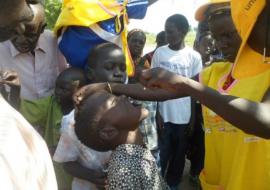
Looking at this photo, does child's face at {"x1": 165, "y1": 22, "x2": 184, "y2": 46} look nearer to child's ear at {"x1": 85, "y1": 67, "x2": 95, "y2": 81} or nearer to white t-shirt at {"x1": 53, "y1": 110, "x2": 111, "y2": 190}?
child's ear at {"x1": 85, "y1": 67, "x2": 95, "y2": 81}

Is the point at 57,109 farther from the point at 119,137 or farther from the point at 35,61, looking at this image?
the point at 119,137

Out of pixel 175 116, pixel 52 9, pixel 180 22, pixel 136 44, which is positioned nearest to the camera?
pixel 175 116

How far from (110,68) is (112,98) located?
0.60m

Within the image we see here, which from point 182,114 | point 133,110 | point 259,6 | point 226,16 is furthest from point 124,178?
point 182,114

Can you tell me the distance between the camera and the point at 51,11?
9.09 metres

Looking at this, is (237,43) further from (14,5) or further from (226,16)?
(14,5)

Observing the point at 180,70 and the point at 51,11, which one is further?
the point at 51,11

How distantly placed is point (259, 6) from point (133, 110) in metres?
0.73

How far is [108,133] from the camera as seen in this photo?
5.98ft

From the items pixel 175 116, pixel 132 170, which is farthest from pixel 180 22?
pixel 132 170

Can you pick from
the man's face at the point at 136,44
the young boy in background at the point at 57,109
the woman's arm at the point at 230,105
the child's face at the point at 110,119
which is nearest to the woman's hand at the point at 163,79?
the woman's arm at the point at 230,105

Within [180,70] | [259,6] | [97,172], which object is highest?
[259,6]

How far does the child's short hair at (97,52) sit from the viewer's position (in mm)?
2416

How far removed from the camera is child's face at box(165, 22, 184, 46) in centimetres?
482
